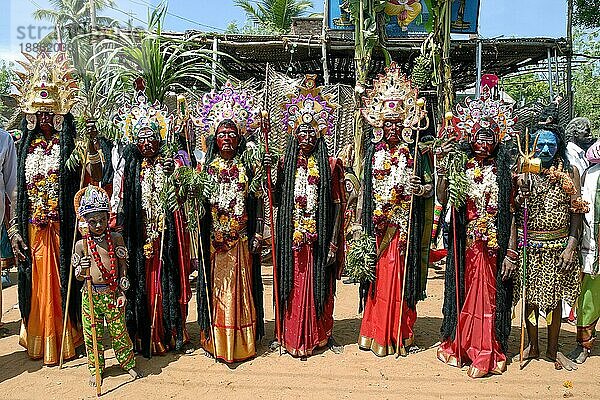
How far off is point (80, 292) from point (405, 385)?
9.75 ft

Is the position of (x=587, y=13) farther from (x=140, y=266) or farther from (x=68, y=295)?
(x=68, y=295)

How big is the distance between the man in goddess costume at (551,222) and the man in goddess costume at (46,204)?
3868 millimetres

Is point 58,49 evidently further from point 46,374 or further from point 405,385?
point 405,385

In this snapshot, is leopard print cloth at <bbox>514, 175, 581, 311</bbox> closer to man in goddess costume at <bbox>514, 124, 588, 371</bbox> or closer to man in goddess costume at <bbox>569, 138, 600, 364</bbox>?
man in goddess costume at <bbox>514, 124, 588, 371</bbox>

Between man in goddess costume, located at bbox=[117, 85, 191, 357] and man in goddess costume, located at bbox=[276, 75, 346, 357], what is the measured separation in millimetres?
973

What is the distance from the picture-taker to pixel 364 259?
16.5 ft

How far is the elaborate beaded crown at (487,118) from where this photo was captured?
4.61m

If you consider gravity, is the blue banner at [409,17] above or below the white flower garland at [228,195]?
above

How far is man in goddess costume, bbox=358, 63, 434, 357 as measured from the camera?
195 inches

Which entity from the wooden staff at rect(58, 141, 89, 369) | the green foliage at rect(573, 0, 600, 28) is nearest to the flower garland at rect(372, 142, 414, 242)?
the wooden staff at rect(58, 141, 89, 369)

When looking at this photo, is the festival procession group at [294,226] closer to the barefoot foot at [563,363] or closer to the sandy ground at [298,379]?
the barefoot foot at [563,363]

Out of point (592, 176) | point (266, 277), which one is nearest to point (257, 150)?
point (592, 176)

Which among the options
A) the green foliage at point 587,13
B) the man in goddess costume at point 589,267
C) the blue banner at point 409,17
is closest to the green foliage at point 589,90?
the green foliage at point 587,13

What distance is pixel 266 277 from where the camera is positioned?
27.7 ft
